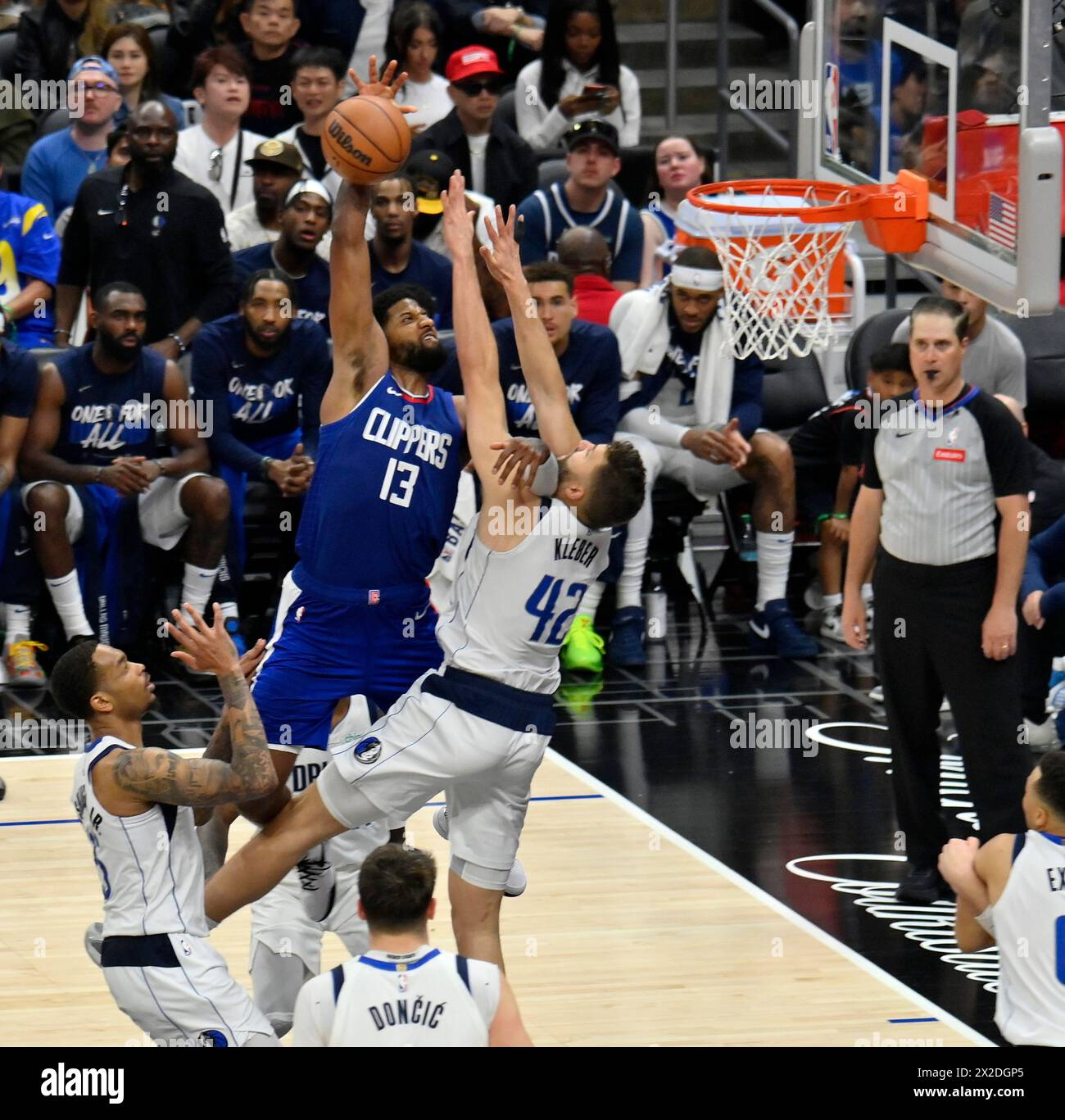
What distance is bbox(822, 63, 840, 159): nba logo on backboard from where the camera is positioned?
7.68 meters

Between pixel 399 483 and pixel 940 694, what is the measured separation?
2094mm

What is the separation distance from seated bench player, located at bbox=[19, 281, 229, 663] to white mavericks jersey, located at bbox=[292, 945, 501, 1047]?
17.4 ft

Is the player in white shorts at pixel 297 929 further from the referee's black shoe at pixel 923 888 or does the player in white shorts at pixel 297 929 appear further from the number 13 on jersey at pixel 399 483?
the referee's black shoe at pixel 923 888

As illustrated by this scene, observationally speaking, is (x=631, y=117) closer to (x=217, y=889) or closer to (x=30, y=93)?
(x=30, y=93)

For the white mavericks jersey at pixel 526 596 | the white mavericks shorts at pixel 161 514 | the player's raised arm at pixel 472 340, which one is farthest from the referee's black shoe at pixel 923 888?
the white mavericks shorts at pixel 161 514

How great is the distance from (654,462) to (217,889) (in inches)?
197

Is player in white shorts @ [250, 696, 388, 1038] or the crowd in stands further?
the crowd in stands

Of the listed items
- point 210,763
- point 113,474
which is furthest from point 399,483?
point 113,474

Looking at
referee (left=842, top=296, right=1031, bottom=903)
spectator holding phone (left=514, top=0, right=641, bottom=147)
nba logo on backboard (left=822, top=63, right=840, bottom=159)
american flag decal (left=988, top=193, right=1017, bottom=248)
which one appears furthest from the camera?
spectator holding phone (left=514, top=0, right=641, bottom=147)

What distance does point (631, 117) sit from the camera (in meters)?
12.2

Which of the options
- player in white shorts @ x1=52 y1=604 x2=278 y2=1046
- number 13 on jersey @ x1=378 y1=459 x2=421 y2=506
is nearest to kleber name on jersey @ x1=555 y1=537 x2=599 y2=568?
number 13 on jersey @ x1=378 y1=459 x2=421 y2=506

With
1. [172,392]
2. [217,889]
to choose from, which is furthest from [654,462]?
[217,889]

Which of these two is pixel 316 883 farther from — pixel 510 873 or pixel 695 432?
pixel 695 432

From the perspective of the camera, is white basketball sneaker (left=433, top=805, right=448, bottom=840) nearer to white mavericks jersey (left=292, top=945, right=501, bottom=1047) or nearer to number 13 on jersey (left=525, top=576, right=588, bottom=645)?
number 13 on jersey (left=525, top=576, right=588, bottom=645)
